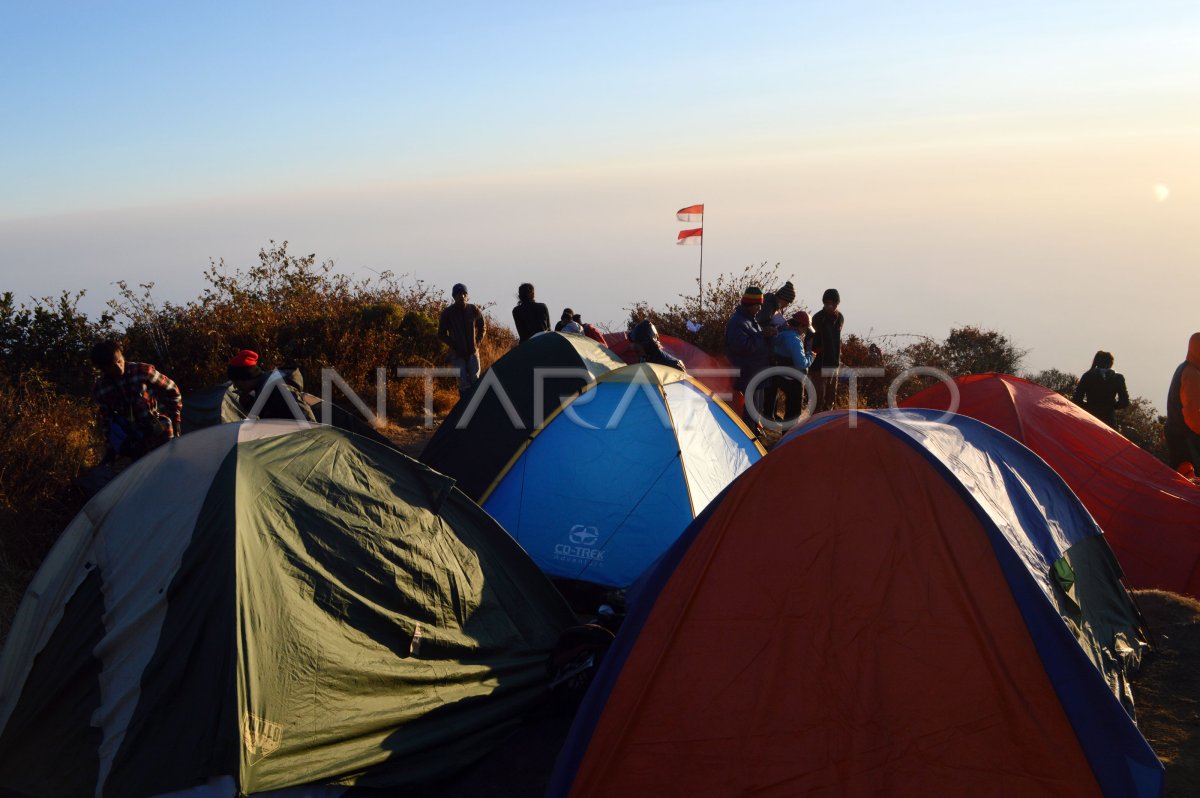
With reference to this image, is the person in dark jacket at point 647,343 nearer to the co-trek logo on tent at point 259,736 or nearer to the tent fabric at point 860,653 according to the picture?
the tent fabric at point 860,653

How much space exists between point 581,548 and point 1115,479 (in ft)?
15.3

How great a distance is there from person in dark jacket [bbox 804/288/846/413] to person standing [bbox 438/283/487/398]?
4.05 m

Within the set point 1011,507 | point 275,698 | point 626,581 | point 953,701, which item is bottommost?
point 626,581

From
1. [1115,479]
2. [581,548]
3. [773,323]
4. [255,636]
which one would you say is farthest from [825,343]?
[255,636]

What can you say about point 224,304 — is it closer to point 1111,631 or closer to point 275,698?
point 275,698

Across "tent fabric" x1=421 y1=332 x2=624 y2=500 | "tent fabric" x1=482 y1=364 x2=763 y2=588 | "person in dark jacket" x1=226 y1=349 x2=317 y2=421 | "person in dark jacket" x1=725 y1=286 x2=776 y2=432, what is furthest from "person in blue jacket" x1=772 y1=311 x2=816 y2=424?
"person in dark jacket" x1=226 y1=349 x2=317 y2=421

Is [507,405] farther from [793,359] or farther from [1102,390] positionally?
[1102,390]

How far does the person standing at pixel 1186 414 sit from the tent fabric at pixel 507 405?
556 centimetres

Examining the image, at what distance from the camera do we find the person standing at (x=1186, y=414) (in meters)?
9.15

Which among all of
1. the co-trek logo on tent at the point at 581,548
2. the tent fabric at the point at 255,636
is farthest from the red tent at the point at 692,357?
the tent fabric at the point at 255,636

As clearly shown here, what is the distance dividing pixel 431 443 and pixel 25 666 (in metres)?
4.35

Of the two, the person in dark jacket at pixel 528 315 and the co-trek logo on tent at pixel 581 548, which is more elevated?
the person in dark jacket at pixel 528 315

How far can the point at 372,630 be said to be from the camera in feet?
15.9

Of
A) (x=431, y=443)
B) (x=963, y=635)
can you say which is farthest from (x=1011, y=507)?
(x=431, y=443)
